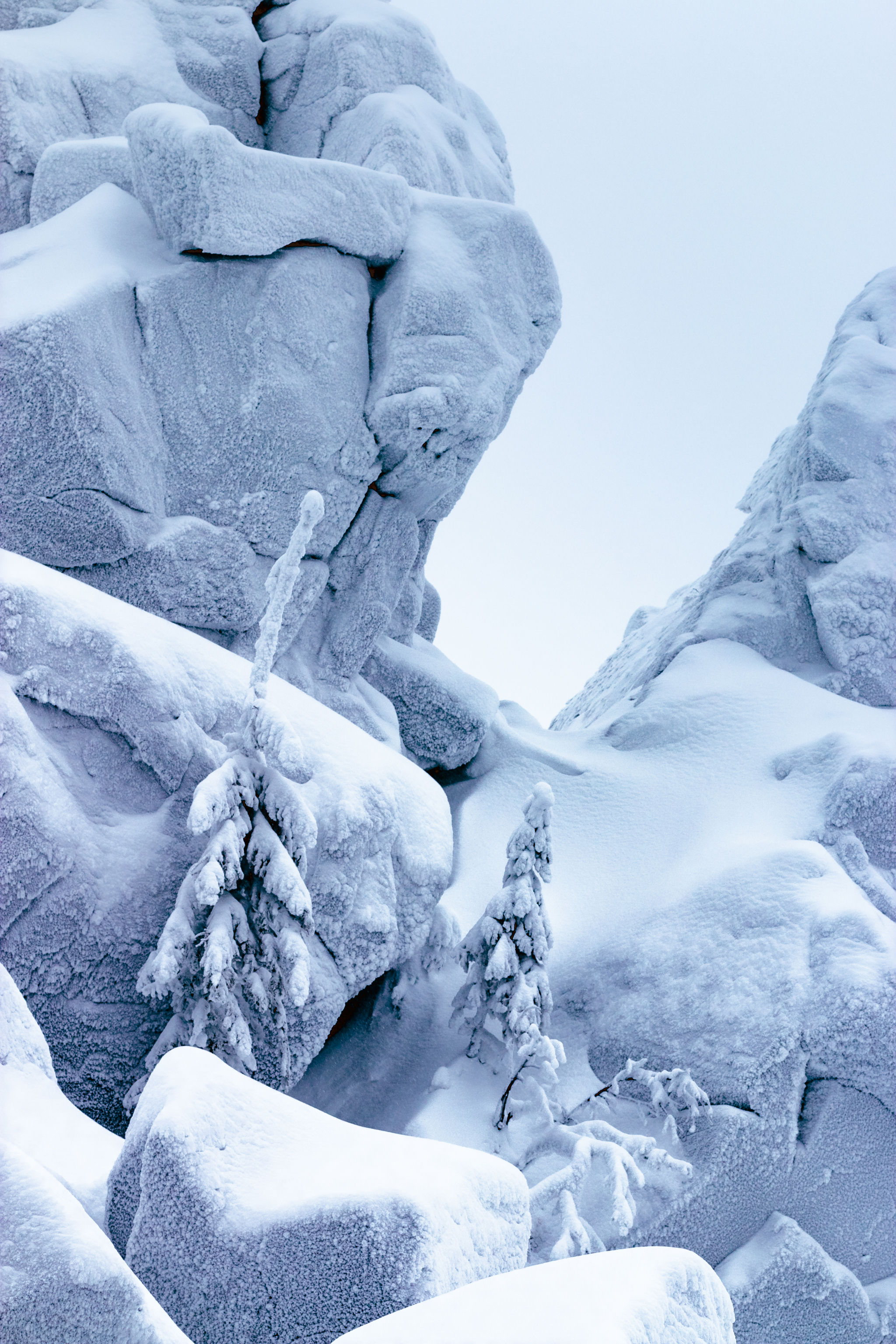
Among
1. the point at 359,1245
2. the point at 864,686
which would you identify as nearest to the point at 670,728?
the point at 864,686

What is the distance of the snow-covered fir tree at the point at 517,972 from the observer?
1232 cm

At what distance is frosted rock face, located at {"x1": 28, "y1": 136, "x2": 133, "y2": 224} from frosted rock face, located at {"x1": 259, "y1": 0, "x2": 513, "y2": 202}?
4.51 meters

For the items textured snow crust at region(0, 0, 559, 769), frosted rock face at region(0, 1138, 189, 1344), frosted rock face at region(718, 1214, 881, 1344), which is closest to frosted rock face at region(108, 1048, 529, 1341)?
frosted rock face at region(0, 1138, 189, 1344)

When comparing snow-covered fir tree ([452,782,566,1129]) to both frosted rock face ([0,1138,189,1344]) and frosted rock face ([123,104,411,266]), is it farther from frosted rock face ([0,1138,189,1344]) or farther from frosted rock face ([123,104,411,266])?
frosted rock face ([0,1138,189,1344])

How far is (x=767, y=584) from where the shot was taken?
69.4ft

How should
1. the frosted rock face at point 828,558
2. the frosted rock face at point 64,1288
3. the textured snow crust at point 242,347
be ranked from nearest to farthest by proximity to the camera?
1. the frosted rock face at point 64,1288
2. the textured snow crust at point 242,347
3. the frosted rock face at point 828,558

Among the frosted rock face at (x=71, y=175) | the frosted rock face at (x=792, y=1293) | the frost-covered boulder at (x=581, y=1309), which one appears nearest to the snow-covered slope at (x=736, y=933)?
the frosted rock face at (x=792, y=1293)

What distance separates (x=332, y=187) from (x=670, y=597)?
662 inches

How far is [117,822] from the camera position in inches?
416

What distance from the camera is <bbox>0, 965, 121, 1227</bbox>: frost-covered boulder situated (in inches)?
235

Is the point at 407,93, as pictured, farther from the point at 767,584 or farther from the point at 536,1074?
the point at 536,1074

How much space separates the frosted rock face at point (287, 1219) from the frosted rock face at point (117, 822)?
171 inches

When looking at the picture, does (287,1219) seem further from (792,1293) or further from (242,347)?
(242,347)

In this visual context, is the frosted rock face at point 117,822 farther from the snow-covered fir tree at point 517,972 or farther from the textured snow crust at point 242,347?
the textured snow crust at point 242,347
